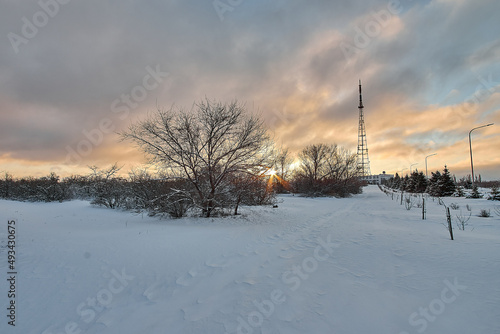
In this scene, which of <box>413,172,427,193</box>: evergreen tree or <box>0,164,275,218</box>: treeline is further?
<box>413,172,427,193</box>: evergreen tree

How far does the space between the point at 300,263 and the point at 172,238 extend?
13.8 ft

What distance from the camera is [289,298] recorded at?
3.51 metres

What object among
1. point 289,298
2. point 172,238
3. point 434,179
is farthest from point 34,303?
point 434,179

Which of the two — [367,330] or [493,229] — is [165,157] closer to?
[367,330]

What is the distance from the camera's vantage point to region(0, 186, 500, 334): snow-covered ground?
9.64ft

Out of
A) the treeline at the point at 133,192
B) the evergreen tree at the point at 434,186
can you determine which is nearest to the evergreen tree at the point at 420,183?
the evergreen tree at the point at 434,186

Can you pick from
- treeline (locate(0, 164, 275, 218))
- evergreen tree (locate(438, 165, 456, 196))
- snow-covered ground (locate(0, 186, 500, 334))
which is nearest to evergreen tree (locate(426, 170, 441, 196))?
evergreen tree (locate(438, 165, 456, 196))

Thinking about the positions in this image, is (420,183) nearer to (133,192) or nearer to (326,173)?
(326,173)

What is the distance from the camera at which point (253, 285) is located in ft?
13.1

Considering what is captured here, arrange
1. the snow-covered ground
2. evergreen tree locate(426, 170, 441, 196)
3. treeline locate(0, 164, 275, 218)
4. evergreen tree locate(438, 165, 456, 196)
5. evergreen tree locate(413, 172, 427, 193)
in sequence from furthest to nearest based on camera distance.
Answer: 1. evergreen tree locate(413, 172, 427, 193)
2. evergreen tree locate(426, 170, 441, 196)
3. evergreen tree locate(438, 165, 456, 196)
4. treeline locate(0, 164, 275, 218)
5. the snow-covered ground

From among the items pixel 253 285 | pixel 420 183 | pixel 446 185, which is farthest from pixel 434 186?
pixel 253 285

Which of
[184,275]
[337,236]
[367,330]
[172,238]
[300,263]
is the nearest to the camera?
[367,330]

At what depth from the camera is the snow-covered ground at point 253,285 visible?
116 inches

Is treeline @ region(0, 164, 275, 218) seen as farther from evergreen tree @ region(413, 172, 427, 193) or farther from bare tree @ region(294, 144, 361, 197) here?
evergreen tree @ region(413, 172, 427, 193)
